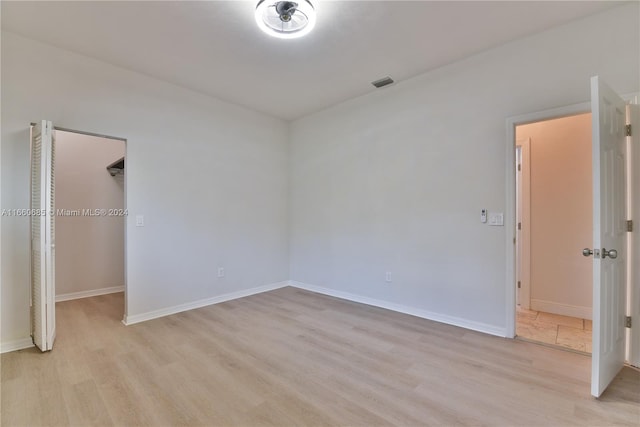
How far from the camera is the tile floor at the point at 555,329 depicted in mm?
2764

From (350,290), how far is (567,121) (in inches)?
133

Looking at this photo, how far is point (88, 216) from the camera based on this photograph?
4.44 metres

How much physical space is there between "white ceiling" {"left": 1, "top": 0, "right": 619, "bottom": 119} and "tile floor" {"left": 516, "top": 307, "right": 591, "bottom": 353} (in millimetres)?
2852

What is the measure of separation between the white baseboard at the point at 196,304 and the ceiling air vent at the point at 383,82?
3.31 metres

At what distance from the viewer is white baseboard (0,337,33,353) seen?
256cm

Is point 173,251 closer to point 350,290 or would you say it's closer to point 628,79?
point 350,290

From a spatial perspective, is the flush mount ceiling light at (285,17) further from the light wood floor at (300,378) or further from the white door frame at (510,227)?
the light wood floor at (300,378)

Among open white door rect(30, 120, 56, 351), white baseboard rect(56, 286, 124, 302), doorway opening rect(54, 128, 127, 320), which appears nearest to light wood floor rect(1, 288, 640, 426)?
open white door rect(30, 120, 56, 351)

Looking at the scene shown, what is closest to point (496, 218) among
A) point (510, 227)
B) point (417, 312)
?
point (510, 227)

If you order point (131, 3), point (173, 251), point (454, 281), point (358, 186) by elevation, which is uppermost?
point (131, 3)

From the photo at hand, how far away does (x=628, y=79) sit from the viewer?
2322 mm

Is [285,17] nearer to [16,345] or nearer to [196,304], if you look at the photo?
[196,304]

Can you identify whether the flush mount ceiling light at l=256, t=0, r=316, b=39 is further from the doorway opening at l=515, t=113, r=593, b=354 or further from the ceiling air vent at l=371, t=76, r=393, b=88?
the doorway opening at l=515, t=113, r=593, b=354

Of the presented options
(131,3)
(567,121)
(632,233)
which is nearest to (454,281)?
(632,233)
